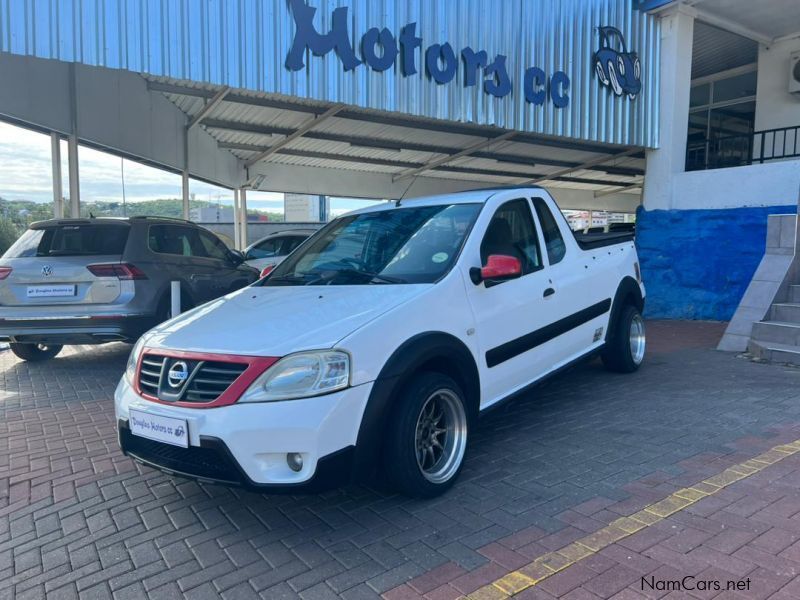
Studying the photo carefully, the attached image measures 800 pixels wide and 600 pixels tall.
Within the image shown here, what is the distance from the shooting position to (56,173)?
9789 mm

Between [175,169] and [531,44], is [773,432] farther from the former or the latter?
[175,169]

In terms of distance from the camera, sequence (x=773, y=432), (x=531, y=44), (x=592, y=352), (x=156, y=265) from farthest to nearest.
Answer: (x=531, y=44) → (x=156, y=265) → (x=592, y=352) → (x=773, y=432)

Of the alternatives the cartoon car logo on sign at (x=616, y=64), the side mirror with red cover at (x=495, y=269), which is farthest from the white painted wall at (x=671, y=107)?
the side mirror with red cover at (x=495, y=269)

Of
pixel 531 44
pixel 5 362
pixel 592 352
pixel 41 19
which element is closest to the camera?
pixel 592 352

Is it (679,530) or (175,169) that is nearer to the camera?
(679,530)

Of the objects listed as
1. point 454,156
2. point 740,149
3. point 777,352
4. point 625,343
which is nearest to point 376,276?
point 625,343

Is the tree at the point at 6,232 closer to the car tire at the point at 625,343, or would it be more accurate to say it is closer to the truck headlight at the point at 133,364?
the truck headlight at the point at 133,364

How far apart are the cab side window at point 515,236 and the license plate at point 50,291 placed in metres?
4.57

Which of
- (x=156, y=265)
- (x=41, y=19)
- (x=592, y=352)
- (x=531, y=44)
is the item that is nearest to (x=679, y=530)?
(x=592, y=352)

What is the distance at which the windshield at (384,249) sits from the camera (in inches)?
153

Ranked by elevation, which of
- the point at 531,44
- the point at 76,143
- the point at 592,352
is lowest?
the point at 592,352

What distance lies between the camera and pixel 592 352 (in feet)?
17.8

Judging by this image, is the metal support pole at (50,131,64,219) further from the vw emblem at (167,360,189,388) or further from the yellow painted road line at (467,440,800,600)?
the yellow painted road line at (467,440,800,600)

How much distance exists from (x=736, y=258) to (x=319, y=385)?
9.19 meters
